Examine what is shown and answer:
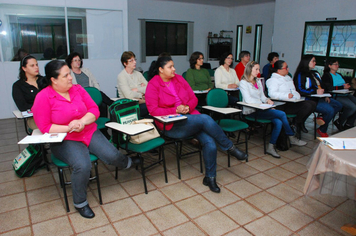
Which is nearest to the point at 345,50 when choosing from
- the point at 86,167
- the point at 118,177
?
the point at 118,177

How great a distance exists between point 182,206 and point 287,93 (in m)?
2.59

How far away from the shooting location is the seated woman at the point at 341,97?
4.86 meters

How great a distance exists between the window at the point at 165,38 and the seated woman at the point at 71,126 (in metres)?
6.72

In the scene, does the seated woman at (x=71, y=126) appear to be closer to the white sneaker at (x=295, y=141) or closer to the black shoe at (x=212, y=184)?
the black shoe at (x=212, y=184)

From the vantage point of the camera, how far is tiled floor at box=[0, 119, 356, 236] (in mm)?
2303

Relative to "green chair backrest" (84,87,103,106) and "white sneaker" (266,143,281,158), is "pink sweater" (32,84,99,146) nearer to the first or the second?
"green chair backrest" (84,87,103,106)

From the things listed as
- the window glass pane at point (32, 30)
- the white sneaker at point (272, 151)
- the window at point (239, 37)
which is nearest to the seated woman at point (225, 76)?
the white sneaker at point (272, 151)

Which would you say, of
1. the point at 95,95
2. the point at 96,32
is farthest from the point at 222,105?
the point at 96,32

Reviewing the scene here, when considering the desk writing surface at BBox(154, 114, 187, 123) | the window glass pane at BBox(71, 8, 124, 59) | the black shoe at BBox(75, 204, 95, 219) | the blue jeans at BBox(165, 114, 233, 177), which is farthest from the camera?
the window glass pane at BBox(71, 8, 124, 59)

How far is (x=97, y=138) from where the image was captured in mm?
2613

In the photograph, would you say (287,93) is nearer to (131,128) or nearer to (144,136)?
(144,136)

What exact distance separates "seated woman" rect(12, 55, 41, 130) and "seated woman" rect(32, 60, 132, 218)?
3.31ft

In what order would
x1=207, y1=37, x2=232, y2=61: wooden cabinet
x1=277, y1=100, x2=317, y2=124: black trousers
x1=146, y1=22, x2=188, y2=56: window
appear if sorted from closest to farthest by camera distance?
1. x1=277, y1=100, x2=317, y2=124: black trousers
2. x1=146, y1=22, x2=188, y2=56: window
3. x1=207, y1=37, x2=232, y2=61: wooden cabinet

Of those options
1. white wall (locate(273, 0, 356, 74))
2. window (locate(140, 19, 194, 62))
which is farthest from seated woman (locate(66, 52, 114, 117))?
white wall (locate(273, 0, 356, 74))
